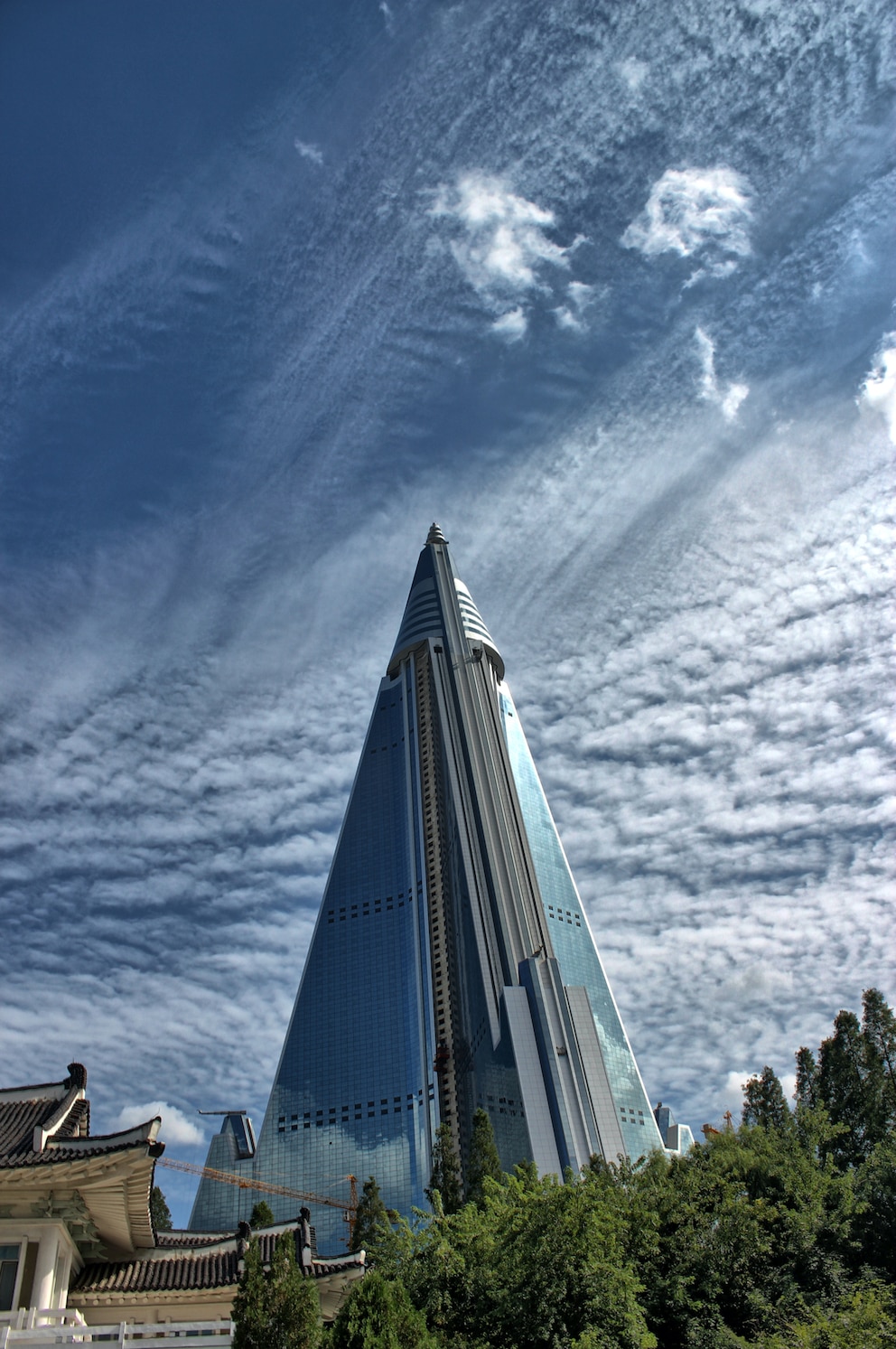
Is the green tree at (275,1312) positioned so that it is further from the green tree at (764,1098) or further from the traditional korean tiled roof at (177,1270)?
the green tree at (764,1098)

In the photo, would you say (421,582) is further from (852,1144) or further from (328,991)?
(852,1144)

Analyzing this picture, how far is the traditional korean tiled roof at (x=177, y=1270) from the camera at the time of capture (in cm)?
Result: 2052

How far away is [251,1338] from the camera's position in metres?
14.8

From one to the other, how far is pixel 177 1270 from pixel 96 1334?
20.1 ft

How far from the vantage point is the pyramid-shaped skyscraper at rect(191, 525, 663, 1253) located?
7069 centimetres

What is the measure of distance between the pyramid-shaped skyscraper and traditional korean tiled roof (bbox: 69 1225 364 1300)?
4486 cm

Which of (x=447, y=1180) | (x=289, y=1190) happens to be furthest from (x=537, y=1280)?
(x=289, y=1190)

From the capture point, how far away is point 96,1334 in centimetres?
1599

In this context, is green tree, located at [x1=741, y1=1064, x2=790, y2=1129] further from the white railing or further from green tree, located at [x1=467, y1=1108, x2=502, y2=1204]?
the white railing

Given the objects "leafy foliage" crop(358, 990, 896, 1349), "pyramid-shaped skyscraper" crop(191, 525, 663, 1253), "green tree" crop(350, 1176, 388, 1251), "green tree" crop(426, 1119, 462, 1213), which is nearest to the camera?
"leafy foliage" crop(358, 990, 896, 1349)

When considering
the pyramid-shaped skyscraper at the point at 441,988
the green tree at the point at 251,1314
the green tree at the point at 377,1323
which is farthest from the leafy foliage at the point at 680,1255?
the pyramid-shaped skyscraper at the point at 441,988

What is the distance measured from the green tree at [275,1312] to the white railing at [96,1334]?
1.20m

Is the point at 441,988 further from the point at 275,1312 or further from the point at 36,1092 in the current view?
the point at 275,1312

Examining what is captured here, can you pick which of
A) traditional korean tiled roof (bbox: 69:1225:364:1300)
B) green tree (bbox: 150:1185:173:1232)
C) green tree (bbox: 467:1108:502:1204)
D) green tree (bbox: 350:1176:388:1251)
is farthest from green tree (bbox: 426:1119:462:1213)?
traditional korean tiled roof (bbox: 69:1225:364:1300)
